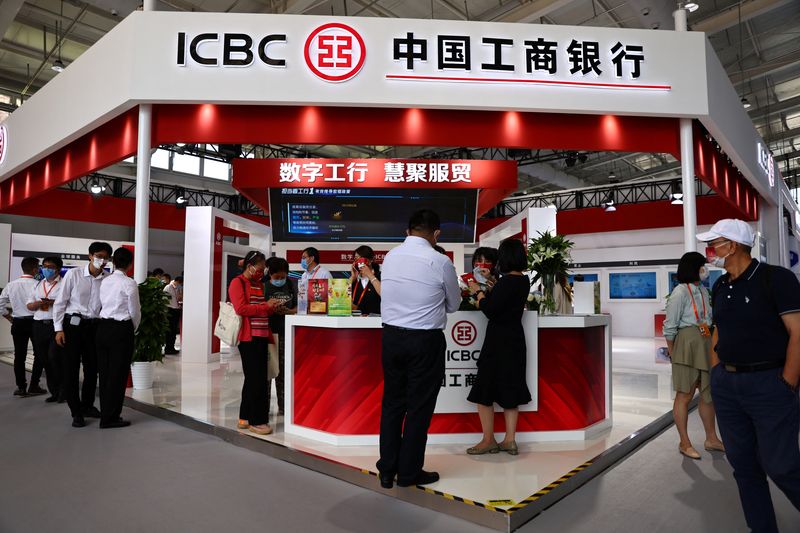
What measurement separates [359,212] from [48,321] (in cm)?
439

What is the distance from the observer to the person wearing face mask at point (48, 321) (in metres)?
5.21

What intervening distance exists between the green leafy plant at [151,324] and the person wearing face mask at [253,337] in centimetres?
221

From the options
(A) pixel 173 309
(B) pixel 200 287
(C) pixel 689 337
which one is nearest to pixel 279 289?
(C) pixel 689 337

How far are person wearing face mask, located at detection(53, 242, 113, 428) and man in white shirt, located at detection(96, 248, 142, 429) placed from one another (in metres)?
0.29

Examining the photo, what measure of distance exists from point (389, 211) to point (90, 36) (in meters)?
7.41

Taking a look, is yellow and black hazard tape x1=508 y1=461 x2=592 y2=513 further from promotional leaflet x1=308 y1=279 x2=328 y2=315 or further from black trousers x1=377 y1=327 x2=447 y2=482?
promotional leaflet x1=308 y1=279 x2=328 y2=315

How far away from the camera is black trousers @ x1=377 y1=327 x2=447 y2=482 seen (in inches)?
105

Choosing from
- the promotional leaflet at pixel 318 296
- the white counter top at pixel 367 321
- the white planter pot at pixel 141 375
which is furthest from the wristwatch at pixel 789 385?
the white planter pot at pixel 141 375

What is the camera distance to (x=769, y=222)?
11.1 m

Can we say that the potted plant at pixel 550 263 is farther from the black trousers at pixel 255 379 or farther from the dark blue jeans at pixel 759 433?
the black trousers at pixel 255 379

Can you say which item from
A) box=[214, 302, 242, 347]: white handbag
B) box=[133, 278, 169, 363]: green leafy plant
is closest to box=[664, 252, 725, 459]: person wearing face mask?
box=[214, 302, 242, 347]: white handbag

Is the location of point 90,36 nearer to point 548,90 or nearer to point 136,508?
point 548,90

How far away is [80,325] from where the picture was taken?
4.46 m

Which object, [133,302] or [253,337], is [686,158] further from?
[133,302]
